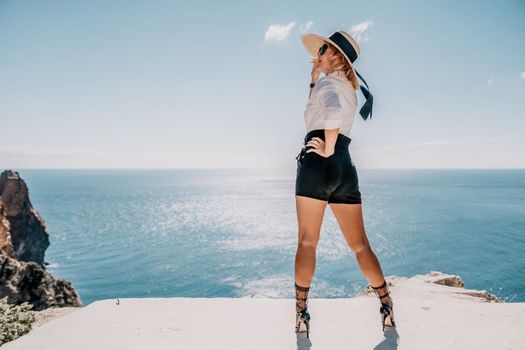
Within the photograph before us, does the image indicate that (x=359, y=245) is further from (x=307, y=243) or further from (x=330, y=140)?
(x=330, y=140)

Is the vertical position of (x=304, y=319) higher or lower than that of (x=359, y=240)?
lower

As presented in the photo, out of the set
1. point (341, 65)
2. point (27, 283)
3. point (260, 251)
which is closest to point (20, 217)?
point (27, 283)

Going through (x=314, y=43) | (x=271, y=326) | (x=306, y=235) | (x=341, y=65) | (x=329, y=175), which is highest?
(x=314, y=43)

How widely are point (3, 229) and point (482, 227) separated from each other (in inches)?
3374

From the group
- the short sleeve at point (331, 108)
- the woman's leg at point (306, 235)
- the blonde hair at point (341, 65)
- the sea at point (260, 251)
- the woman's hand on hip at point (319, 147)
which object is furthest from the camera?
the sea at point (260, 251)

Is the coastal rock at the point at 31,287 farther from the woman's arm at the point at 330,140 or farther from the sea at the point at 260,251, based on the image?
the woman's arm at the point at 330,140

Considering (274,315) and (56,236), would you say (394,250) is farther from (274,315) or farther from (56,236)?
(56,236)

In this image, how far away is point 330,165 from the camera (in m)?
2.86

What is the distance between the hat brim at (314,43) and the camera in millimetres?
2973

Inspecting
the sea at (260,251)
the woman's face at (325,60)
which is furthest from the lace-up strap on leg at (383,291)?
the sea at (260,251)

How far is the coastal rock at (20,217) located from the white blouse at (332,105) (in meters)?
55.7

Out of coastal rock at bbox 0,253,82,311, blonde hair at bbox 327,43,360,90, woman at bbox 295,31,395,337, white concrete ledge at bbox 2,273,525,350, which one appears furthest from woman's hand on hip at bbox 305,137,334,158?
coastal rock at bbox 0,253,82,311

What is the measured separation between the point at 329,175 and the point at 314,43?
1.39m

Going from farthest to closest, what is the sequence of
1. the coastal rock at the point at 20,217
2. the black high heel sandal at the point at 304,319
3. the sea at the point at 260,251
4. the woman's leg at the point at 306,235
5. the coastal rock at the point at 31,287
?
the sea at the point at 260,251 → the coastal rock at the point at 20,217 → the coastal rock at the point at 31,287 → the black high heel sandal at the point at 304,319 → the woman's leg at the point at 306,235
